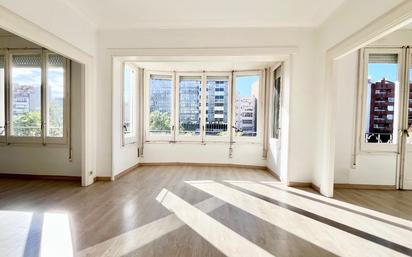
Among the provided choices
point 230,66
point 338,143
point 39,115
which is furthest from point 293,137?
point 39,115

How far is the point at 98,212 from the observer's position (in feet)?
9.78

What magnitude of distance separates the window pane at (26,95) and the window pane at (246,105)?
4406mm

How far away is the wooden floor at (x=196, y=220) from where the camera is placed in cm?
216

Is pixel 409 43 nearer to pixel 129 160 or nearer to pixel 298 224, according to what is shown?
pixel 298 224

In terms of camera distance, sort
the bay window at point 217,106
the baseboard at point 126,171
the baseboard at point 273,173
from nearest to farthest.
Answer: the baseboard at point 126,171
the baseboard at point 273,173
the bay window at point 217,106

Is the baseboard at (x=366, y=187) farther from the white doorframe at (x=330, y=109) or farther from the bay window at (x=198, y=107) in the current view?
the bay window at (x=198, y=107)

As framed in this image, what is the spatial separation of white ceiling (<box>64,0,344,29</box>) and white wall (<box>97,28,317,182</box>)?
0.46 ft

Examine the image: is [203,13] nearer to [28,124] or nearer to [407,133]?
[28,124]

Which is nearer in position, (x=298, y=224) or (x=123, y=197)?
(x=298, y=224)

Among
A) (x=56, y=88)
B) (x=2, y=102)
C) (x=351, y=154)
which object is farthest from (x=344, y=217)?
(x=2, y=102)

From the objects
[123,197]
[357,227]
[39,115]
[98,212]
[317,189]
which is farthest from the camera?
[39,115]

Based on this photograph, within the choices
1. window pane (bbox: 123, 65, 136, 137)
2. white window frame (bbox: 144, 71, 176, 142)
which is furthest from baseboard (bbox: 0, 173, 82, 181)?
white window frame (bbox: 144, 71, 176, 142)

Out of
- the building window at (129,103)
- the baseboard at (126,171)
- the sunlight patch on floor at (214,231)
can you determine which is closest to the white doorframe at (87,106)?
the baseboard at (126,171)

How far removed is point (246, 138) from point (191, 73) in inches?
89.5
